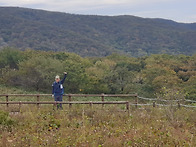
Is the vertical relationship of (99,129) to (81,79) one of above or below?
above

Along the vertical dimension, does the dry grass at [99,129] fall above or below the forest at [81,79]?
above

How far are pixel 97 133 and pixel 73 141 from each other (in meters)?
0.79

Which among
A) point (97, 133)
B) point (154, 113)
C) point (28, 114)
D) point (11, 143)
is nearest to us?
point (11, 143)

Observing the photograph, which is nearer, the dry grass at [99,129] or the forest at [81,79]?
the dry grass at [99,129]

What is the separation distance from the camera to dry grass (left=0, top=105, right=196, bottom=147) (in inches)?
264

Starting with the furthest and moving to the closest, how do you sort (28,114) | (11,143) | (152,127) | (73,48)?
(73,48) → (28,114) → (152,127) → (11,143)

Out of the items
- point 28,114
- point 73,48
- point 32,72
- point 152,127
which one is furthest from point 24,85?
point 73,48

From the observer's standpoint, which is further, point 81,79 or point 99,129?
point 81,79

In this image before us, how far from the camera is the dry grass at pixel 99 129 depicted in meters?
6.70

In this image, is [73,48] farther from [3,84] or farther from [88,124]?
[88,124]

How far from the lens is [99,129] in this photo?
7820 mm

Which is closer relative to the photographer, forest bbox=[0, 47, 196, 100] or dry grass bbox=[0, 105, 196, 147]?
dry grass bbox=[0, 105, 196, 147]

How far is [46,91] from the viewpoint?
39.6 meters

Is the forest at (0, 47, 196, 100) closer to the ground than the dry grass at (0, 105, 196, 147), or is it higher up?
closer to the ground
